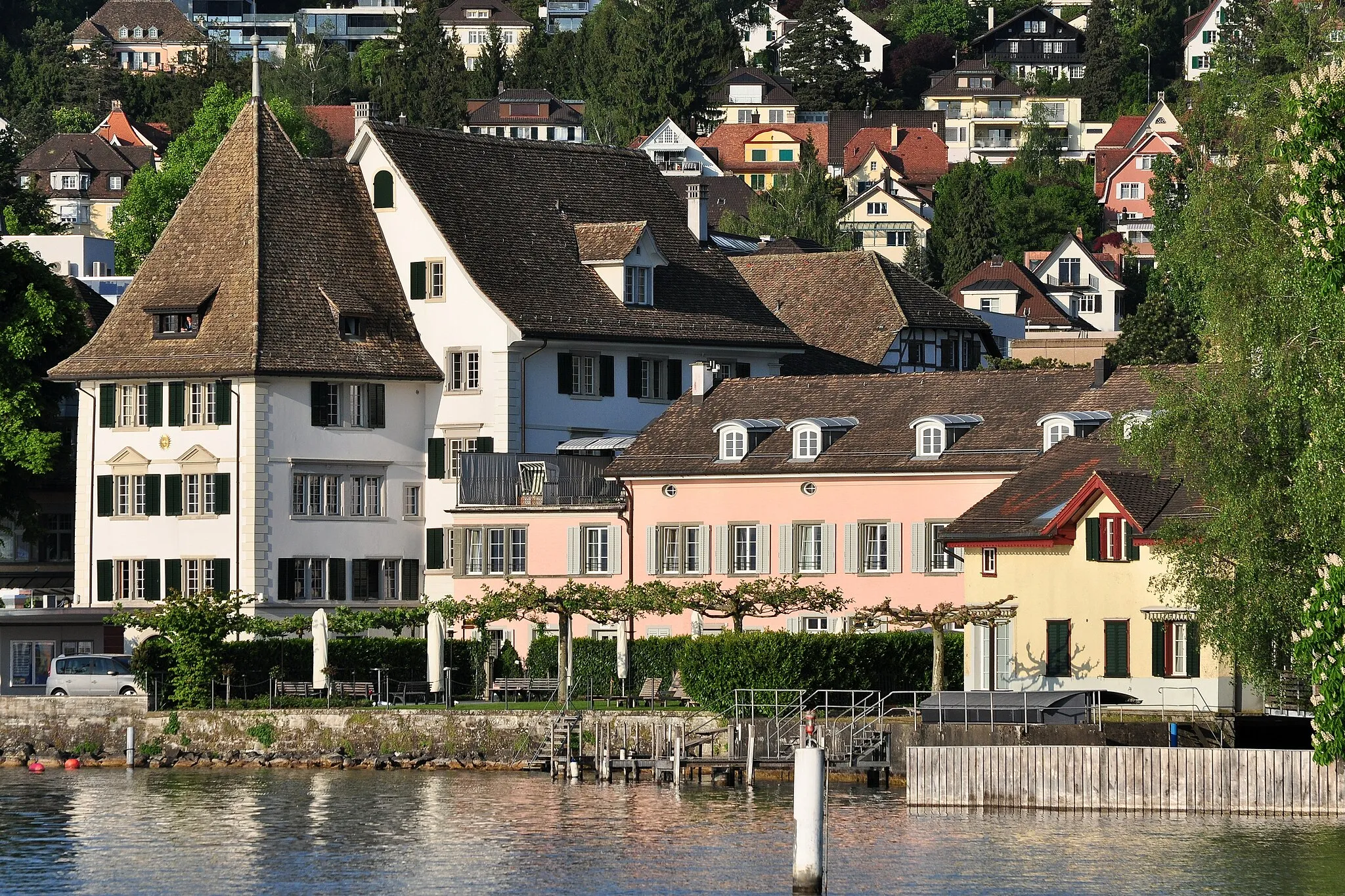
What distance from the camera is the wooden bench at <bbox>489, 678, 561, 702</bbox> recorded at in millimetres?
69125

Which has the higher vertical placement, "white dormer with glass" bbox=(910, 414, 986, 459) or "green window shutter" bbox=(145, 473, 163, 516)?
"white dormer with glass" bbox=(910, 414, 986, 459)

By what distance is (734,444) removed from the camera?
7531 cm

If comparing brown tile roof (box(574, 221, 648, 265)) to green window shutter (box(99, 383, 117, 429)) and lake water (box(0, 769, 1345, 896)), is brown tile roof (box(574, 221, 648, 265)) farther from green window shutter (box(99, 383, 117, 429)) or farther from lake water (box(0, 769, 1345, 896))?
lake water (box(0, 769, 1345, 896))

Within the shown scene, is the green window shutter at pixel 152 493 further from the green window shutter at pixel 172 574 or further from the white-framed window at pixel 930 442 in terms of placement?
the white-framed window at pixel 930 442

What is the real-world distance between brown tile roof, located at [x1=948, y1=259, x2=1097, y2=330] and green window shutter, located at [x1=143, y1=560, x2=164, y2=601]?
77.8m

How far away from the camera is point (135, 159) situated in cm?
19062

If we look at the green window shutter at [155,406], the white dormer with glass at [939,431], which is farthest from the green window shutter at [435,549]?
the white dormer with glass at [939,431]

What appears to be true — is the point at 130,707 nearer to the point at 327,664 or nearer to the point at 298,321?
the point at 327,664

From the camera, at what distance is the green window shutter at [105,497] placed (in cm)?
7994

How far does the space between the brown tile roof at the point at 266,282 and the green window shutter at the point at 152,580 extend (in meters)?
5.05

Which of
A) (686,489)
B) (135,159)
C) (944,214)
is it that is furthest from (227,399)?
(135,159)

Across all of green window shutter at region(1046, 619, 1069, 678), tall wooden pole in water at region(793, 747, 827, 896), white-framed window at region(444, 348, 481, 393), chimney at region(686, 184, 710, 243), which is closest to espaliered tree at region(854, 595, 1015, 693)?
green window shutter at region(1046, 619, 1069, 678)

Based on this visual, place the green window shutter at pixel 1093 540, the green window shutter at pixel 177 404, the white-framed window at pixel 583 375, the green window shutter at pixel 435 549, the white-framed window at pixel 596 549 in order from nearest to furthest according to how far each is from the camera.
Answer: the green window shutter at pixel 1093 540
the white-framed window at pixel 596 549
the green window shutter at pixel 177 404
the green window shutter at pixel 435 549
the white-framed window at pixel 583 375

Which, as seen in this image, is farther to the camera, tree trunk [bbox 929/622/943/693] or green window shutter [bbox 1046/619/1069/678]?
green window shutter [bbox 1046/619/1069/678]
